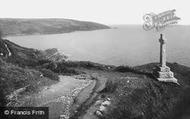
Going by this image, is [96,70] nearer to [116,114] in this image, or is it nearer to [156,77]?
[156,77]

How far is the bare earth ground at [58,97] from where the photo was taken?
11711mm

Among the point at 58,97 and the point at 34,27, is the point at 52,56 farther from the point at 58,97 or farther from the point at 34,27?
the point at 34,27

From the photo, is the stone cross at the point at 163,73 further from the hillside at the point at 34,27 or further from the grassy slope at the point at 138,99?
the hillside at the point at 34,27

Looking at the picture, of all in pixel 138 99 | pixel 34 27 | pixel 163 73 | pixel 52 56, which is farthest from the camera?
pixel 34 27

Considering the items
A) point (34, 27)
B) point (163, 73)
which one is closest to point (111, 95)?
point (163, 73)

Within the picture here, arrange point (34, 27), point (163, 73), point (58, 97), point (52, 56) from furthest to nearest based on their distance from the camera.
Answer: point (34, 27) → point (52, 56) → point (163, 73) → point (58, 97)
